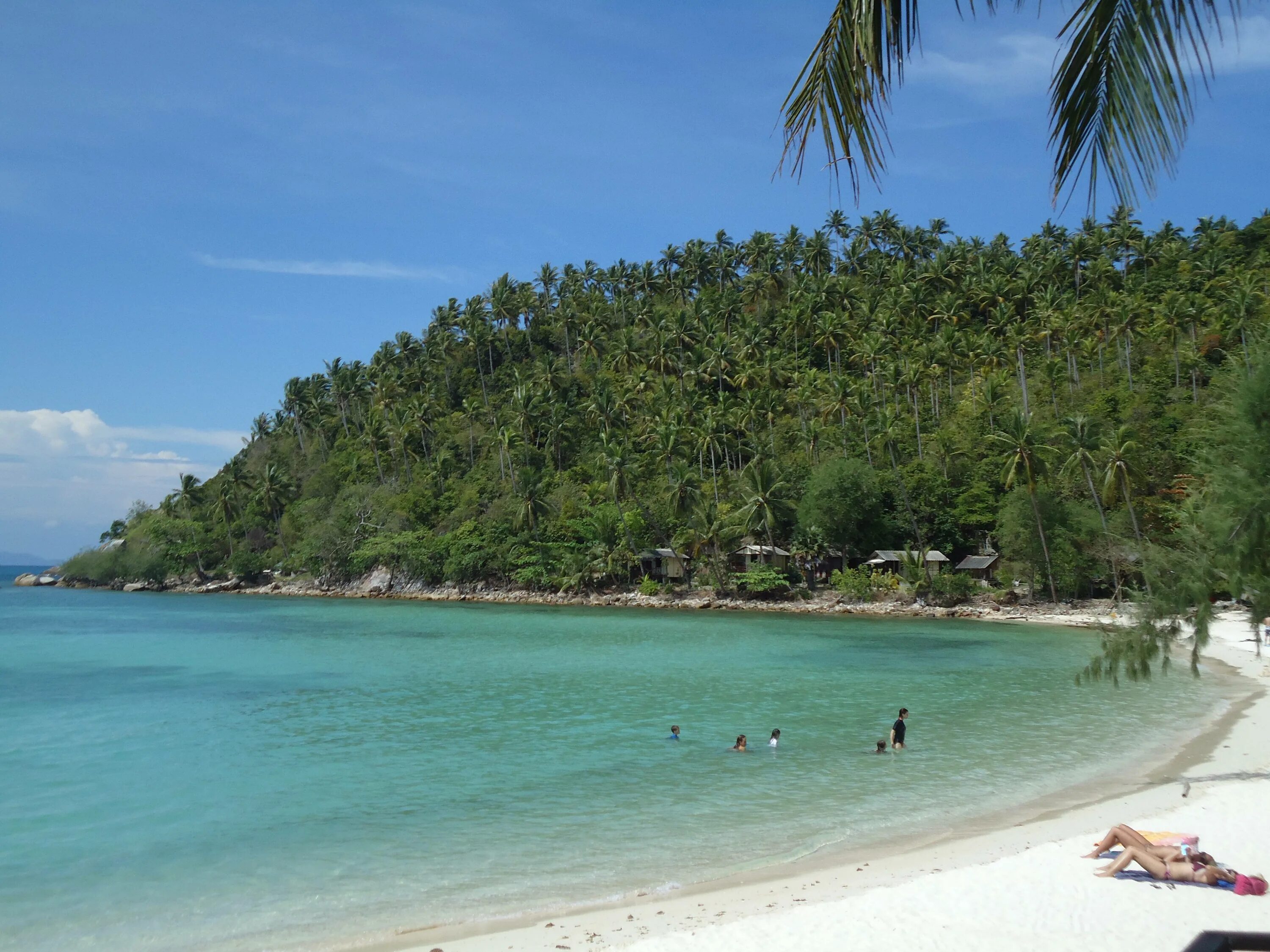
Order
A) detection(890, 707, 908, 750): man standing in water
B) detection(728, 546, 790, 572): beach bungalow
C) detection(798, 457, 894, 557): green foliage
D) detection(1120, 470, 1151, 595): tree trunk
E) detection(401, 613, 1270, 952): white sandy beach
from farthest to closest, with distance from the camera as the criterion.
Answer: detection(728, 546, 790, 572): beach bungalow → detection(798, 457, 894, 557): green foliage → detection(1120, 470, 1151, 595): tree trunk → detection(890, 707, 908, 750): man standing in water → detection(401, 613, 1270, 952): white sandy beach

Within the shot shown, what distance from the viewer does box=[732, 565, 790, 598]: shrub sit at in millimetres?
62812

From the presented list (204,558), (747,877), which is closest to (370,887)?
(747,877)

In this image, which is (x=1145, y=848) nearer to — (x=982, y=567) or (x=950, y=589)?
(x=950, y=589)

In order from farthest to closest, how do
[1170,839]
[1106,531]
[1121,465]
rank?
[1106,531] → [1121,465] → [1170,839]

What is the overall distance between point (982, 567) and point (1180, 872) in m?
54.1

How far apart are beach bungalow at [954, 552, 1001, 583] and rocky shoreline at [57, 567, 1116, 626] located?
12.4 feet

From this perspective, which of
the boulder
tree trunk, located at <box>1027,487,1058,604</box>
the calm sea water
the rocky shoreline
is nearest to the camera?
the calm sea water

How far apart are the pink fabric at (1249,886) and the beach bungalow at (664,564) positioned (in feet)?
200

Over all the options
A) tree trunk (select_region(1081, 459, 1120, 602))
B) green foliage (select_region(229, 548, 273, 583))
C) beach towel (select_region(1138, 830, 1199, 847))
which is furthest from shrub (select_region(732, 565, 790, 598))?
green foliage (select_region(229, 548, 273, 583))

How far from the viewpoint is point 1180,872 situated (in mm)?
9602

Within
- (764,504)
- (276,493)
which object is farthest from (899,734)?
(276,493)

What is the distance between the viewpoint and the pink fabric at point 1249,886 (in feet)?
30.1

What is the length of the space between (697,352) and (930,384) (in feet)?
72.0

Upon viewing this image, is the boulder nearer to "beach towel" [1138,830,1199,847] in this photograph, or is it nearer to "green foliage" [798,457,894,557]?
"green foliage" [798,457,894,557]
